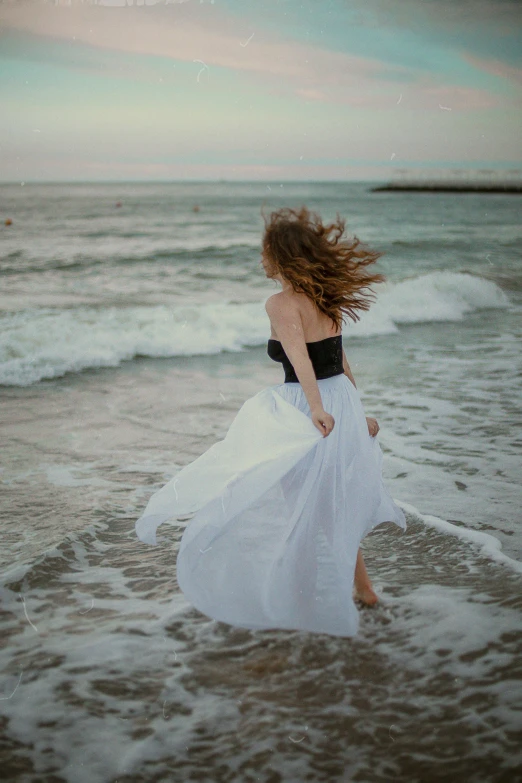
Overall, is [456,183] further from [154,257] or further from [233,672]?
[233,672]

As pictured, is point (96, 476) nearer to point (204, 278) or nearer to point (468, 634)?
point (468, 634)

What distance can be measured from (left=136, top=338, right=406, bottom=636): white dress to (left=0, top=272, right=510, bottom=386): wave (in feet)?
20.3

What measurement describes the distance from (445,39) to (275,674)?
23.2 m

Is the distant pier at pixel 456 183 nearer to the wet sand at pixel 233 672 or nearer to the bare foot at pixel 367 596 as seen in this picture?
the wet sand at pixel 233 672

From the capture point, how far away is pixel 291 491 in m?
3.12

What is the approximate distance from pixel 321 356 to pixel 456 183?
232 feet

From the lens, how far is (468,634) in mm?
3121

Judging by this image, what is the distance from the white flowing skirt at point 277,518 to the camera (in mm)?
2980

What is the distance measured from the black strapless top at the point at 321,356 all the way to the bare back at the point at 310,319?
0.09ft

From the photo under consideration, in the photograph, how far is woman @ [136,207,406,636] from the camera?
118 inches

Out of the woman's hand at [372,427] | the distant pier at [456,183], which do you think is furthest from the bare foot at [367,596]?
the distant pier at [456,183]

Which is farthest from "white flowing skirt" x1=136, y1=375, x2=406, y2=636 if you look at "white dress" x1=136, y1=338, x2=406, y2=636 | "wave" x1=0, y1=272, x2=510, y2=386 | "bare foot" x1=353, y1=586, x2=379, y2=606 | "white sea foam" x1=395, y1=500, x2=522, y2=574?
"wave" x1=0, y1=272, x2=510, y2=386

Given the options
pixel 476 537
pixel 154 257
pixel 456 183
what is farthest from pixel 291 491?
pixel 456 183

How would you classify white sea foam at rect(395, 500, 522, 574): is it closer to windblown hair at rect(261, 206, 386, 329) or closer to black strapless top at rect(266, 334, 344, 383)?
black strapless top at rect(266, 334, 344, 383)
